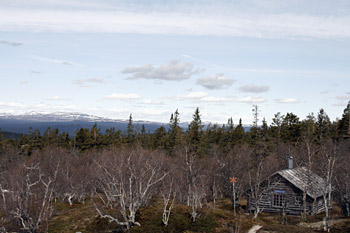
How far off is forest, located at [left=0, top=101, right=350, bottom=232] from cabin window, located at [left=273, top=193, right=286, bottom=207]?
2983mm

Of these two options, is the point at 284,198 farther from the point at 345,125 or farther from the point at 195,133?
the point at 345,125

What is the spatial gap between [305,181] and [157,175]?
19141 mm

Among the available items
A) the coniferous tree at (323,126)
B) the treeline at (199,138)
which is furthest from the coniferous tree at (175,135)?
the coniferous tree at (323,126)

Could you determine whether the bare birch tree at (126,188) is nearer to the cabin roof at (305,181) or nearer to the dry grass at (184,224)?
the dry grass at (184,224)

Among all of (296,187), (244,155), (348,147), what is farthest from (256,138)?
(296,187)

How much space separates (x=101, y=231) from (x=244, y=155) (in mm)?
29196

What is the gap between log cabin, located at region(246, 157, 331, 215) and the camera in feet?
131

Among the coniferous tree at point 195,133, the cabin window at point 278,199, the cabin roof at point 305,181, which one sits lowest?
the cabin window at point 278,199

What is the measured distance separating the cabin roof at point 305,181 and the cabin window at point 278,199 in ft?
9.24

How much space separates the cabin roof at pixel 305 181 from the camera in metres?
38.6

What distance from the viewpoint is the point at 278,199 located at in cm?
4278

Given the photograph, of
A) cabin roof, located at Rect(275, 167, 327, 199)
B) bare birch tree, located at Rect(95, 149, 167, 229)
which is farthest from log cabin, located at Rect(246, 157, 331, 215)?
bare birch tree, located at Rect(95, 149, 167, 229)

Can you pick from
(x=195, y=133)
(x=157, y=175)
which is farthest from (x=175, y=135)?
(x=157, y=175)

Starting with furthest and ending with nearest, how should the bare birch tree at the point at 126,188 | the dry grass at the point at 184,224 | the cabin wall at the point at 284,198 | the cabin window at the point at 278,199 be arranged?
the cabin window at the point at 278,199 < the cabin wall at the point at 284,198 < the dry grass at the point at 184,224 < the bare birch tree at the point at 126,188
